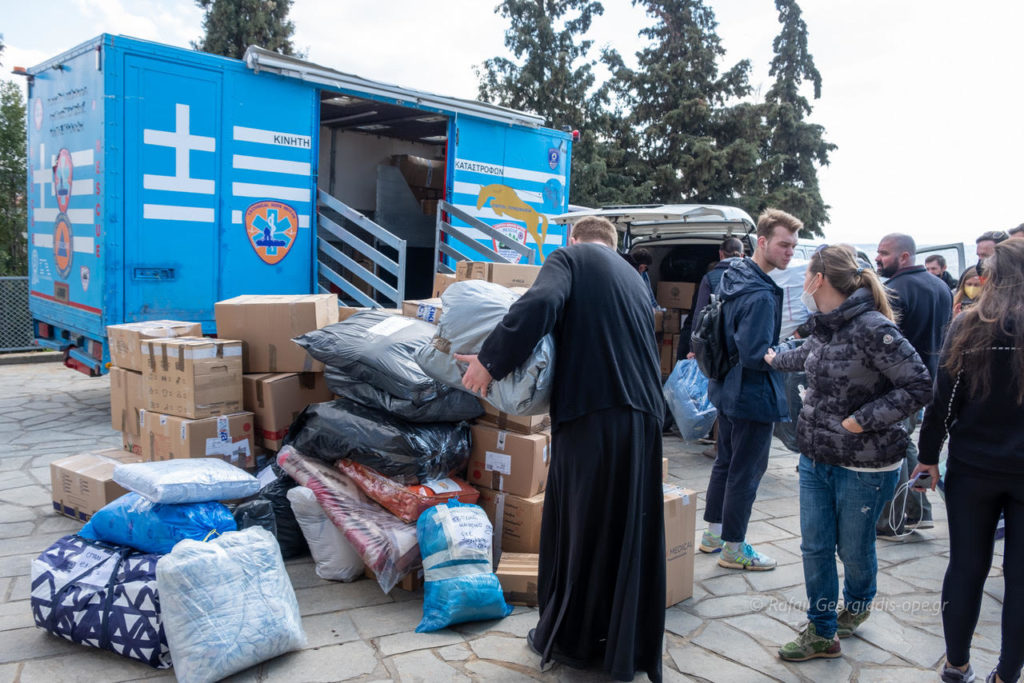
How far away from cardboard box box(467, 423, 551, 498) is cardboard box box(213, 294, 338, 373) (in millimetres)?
1086

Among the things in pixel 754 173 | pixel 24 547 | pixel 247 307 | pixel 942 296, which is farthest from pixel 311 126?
pixel 754 173

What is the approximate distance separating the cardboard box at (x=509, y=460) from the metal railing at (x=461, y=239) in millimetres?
3739

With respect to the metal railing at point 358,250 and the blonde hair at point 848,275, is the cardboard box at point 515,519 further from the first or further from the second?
the metal railing at point 358,250

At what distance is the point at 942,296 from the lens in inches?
179

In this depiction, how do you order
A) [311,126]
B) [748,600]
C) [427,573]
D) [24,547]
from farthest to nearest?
[311,126] → [24,547] → [748,600] → [427,573]

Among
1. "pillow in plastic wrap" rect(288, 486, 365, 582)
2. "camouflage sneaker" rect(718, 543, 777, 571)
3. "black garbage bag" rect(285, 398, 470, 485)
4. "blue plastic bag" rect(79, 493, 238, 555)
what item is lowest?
"camouflage sneaker" rect(718, 543, 777, 571)

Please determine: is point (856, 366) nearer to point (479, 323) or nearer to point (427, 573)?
point (479, 323)

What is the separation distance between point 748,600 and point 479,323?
2.03 meters

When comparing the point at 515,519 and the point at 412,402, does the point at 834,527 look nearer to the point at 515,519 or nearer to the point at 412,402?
the point at 515,519

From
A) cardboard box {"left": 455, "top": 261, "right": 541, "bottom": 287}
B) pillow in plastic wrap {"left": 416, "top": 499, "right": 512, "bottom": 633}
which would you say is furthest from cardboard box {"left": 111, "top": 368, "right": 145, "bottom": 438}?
pillow in plastic wrap {"left": 416, "top": 499, "right": 512, "bottom": 633}

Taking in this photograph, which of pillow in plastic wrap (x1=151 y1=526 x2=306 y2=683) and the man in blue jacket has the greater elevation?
the man in blue jacket

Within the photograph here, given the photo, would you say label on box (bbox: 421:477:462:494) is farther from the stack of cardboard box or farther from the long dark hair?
the long dark hair

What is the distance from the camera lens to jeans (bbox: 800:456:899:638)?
2.87 m

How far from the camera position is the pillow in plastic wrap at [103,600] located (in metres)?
2.71
